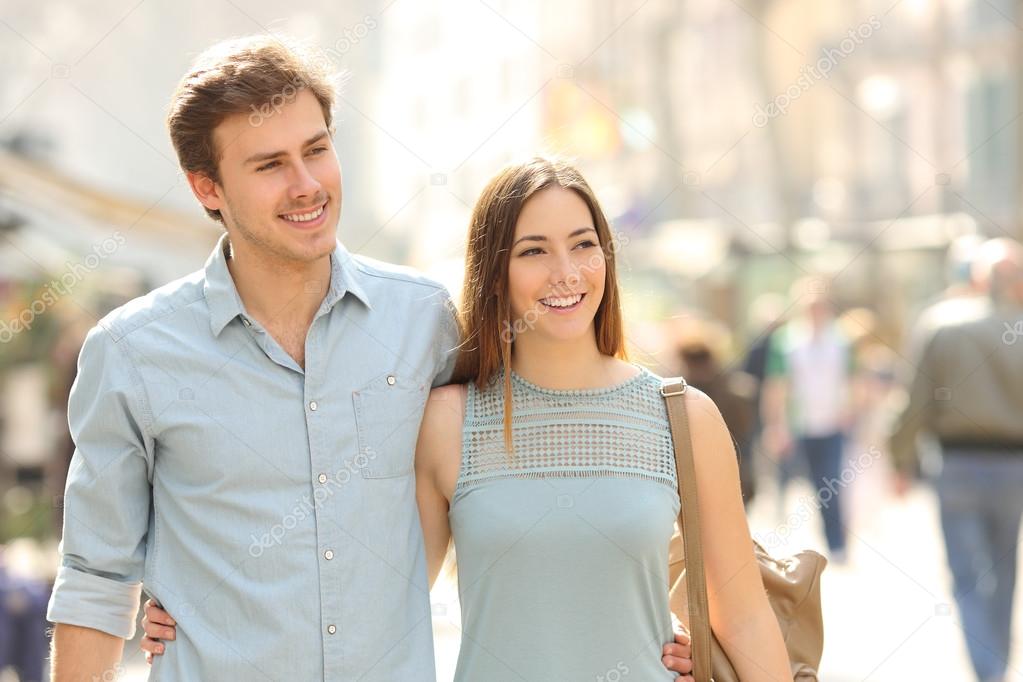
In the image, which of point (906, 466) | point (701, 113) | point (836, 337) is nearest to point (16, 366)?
point (906, 466)

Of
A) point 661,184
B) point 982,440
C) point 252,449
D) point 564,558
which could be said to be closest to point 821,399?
point 982,440

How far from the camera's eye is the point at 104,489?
3133 millimetres

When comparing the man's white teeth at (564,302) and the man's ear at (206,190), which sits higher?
the man's ear at (206,190)

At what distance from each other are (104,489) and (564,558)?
1027 mm

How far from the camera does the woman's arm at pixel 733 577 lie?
3.38 m

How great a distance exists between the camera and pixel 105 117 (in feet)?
51.4

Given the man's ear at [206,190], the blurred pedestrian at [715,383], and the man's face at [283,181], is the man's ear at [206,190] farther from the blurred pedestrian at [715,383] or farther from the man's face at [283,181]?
the blurred pedestrian at [715,383]

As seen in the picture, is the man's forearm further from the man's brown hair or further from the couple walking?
the man's brown hair

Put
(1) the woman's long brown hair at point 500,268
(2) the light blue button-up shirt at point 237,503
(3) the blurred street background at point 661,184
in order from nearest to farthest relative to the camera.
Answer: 1. (2) the light blue button-up shirt at point 237,503
2. (1) the woman's long brown hair at point 500,268
3. (3) the blurred street background at point 661,184

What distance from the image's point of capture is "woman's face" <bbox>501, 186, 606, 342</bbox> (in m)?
3.38

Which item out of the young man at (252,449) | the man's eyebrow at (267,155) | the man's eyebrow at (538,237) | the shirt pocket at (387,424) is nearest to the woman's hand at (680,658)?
the young man at (252,449)

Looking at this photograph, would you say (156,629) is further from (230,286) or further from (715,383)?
(715,383)

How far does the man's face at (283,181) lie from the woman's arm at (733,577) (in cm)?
101

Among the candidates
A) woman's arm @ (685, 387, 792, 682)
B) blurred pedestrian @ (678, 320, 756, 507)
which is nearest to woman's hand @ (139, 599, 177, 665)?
woman's arm @ (685, 387, 792, 682)
